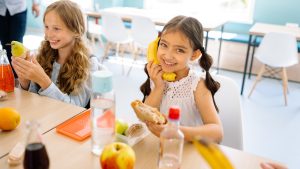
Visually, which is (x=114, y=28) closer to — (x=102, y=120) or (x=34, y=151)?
(x=102, y=120)

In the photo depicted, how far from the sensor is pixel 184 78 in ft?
4.78

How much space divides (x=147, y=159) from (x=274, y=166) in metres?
0.40

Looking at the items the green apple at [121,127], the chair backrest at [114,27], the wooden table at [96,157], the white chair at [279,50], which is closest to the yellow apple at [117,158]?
the wooden table at [96,157]

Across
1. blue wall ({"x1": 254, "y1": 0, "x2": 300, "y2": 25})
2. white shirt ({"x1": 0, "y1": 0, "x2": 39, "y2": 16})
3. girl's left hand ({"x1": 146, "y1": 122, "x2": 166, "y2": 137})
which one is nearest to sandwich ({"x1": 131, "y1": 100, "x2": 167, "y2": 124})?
girl's left hand ({"x1": 146, "y1": 122, "x2": 166, "y2": 137})

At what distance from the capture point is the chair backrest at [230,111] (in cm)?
142

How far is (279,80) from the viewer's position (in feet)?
13.4

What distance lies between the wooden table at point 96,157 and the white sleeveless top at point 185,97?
0.35 metres

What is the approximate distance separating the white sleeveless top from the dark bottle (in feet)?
2.51

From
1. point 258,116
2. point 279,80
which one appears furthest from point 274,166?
point 279,80

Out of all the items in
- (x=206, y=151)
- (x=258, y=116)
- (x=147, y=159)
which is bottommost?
(x=258, y=116)

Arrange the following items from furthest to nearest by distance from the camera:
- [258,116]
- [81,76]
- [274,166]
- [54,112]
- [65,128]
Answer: [258,116] < [81,76] < [54,112] < [65,128] < [274,166]

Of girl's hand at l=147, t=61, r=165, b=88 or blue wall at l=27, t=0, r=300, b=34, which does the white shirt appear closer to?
girl's hand at l=147, t=61, r=165, b=88

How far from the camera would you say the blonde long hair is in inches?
64.8

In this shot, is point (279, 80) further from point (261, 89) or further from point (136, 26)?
point (136, 26)
